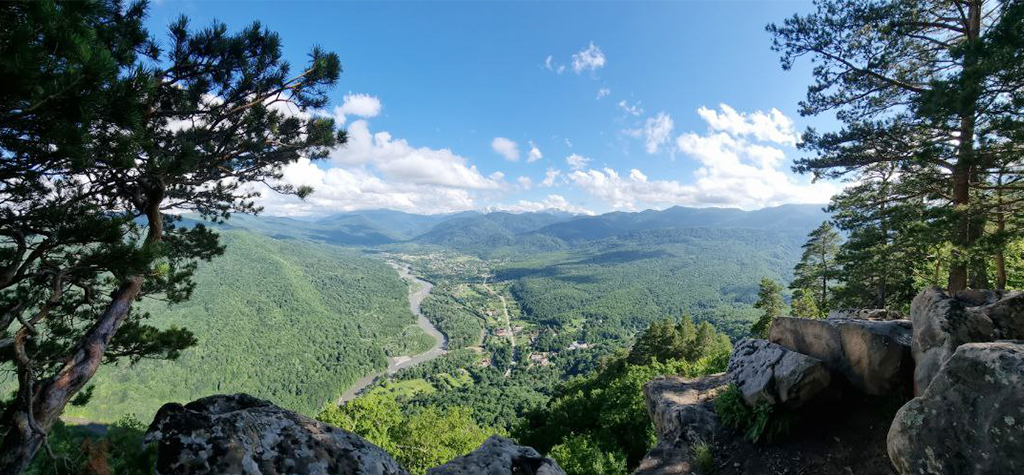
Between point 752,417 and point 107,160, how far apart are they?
11661 mm

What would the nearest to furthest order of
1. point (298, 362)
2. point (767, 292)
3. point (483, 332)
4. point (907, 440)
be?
point (907, 440) → point (767, 292) → point (298, 362) → point (483, 332)

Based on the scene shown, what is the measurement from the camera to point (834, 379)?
7.33 meters

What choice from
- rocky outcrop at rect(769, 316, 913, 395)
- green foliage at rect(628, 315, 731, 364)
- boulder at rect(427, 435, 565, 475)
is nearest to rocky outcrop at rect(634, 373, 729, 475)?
rocky outcrop at rect(769, 316, 913, 395)

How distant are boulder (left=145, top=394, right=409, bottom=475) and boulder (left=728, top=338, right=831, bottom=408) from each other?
7.24 m

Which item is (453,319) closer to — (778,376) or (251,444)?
(778,376)

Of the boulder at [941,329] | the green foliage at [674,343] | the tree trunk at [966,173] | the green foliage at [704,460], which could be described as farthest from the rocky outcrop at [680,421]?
the green foliage at [674,343]

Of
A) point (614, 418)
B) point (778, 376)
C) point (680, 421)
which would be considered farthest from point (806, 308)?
point (680, 421)

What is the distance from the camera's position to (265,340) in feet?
343

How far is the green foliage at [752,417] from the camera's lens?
733 centimetres

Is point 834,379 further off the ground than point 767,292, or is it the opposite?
point 834,379

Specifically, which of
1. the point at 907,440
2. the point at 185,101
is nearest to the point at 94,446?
the point at 185,101

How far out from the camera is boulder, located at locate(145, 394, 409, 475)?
3.52m

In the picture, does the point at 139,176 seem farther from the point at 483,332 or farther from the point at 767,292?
the point at 483,332

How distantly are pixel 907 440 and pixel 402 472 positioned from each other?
20.6ft
